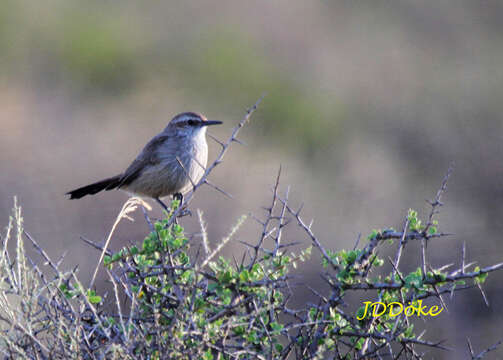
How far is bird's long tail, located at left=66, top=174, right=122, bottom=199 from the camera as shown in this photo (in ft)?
24.3

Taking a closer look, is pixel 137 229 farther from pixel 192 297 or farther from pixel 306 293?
pixel 192 297

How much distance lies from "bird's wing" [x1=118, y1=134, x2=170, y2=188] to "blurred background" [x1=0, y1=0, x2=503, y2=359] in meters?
3.15

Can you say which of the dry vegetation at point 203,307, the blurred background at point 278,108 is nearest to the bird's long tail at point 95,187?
the blurred background at point 278,108

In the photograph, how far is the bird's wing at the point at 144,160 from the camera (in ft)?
25.5

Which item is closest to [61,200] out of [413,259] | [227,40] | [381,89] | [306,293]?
[306,293]

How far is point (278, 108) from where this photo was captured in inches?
687

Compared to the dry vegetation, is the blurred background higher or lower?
higher

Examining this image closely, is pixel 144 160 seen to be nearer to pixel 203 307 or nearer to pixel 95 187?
pixel 95 187

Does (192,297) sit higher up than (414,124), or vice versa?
(414,124)

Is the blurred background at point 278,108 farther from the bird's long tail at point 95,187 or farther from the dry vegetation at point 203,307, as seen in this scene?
the dry vegetation at point 203,307

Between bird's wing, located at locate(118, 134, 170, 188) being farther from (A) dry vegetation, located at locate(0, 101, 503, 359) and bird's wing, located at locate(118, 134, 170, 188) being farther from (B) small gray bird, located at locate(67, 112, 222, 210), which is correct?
(A) dry vegetation, located at locate(0, 101, 503, 359)

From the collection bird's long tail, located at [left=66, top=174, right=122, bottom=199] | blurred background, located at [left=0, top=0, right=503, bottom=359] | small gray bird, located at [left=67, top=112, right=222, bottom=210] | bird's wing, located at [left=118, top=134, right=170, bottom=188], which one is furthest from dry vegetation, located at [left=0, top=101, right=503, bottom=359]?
blurred background, located at [left=0, top=0, right=503, bottom=359]

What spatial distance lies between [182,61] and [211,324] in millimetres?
15617

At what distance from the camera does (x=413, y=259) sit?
10547mm
